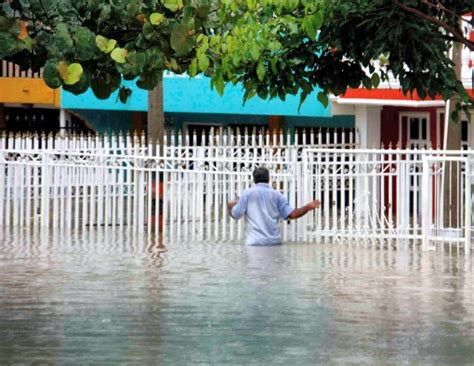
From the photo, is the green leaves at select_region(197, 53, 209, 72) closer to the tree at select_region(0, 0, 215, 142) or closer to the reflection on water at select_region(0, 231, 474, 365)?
the tree at select_region(0, 0, 215, 142)

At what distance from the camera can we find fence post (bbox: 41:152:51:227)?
24.5 meters

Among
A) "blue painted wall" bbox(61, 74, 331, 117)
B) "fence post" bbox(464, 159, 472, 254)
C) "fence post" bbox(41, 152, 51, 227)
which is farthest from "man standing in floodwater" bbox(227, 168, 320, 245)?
"blue painted wall" bbox(61, 74, 331, 117)

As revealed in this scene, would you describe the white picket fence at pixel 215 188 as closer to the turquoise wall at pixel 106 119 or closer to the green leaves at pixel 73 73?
the turquoise wall at pixel 106 119

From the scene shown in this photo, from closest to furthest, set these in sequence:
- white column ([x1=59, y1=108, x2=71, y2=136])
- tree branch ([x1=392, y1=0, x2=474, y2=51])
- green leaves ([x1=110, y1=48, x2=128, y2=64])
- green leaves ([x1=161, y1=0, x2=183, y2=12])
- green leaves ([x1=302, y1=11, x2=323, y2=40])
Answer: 1. green leaves ([x1=110, y1=48, x2=128, y2=64])
2. green leaves ([x1=161, y1=0, x2=183, y2=12])
3. green leaves ([x1=302, y1=11, x2=323, y2=40])
4. tree branch ([x1=392, y1=0, x2=474, y2=51])
5. white column ([x1=59, y1=108, x2=71, y2=136])

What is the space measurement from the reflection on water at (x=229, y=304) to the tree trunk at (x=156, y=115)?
12.1 ft

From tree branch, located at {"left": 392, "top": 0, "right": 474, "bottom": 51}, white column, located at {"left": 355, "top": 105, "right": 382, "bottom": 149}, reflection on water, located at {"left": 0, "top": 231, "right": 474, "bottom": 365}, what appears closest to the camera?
reflection on water, located at {"left": 0, "top": 231, "right": 474, "bottom": 365}

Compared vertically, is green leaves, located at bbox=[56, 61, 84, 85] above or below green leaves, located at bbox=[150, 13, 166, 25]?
below

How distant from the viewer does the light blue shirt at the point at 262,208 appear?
2080 centimetres

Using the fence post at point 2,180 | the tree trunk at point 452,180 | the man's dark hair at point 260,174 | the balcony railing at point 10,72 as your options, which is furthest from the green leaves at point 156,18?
the balcony railing at point 10,72

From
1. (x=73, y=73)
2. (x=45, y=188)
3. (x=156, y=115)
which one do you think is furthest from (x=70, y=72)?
(x=156, y=115)

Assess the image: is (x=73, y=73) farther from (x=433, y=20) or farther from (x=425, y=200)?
(x=425, y=200)

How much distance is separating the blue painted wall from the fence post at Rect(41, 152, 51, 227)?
8290 mm

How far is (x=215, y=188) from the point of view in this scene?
2328 centimetres

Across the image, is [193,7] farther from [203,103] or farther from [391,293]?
[203,103]
